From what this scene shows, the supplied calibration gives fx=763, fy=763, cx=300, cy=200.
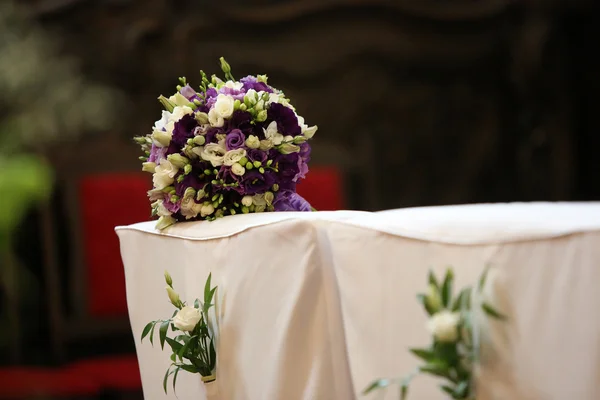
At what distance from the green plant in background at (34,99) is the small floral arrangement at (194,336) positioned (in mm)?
1834

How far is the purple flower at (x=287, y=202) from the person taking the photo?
159 centimetres

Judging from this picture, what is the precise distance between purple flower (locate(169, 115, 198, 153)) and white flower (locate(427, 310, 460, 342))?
2.52 ft

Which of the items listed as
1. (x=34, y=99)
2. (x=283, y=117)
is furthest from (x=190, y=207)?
(x=34, y=99)

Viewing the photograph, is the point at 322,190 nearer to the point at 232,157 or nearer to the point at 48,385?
the point at 48,385

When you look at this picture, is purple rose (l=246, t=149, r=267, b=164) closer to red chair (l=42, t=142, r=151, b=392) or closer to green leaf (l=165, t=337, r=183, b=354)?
green leaf (l=165, t=337, r=183, b=354)

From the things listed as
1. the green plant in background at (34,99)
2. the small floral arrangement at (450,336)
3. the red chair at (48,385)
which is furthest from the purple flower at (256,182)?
the green plant in background at (34,99)

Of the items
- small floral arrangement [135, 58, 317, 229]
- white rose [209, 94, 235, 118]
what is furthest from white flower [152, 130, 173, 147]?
white rose [209, 94, 235, 118]

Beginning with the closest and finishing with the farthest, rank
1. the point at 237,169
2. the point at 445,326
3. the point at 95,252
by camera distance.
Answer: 1. the point at 445,326
2. the point at 237,169
3. the point at 95,252

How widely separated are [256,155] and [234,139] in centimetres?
6

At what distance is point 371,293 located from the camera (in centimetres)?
108

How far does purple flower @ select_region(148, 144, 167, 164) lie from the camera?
5.05 feet

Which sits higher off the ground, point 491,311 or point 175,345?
point 491,311

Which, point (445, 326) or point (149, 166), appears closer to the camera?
point (445, 326)

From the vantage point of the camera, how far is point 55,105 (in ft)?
10.8
